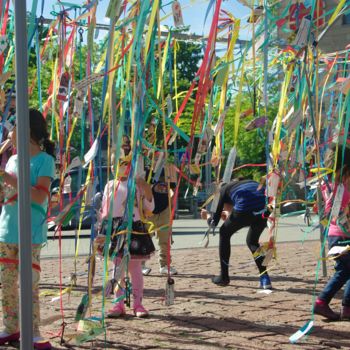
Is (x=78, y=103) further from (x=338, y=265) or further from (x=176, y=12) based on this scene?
(x=338, y=265)

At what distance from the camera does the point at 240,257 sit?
34.5 feet

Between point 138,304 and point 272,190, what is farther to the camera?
point 138,304

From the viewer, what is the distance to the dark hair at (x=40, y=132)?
470 cm

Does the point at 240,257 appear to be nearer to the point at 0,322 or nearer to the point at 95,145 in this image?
the point at 0,322

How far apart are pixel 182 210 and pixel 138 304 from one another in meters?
30.5

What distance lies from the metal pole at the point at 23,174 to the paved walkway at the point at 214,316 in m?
1.74

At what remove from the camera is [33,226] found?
4.59 meters

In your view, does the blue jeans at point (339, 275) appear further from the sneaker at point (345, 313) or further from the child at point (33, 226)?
the child at point (33, 226)

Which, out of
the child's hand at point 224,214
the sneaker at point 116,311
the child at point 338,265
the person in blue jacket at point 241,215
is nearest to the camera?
the child at point 338,265

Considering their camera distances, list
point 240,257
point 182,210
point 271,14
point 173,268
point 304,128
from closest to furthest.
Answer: point 271,14, point 304,128, point 173,268, point 240,257, point 182,210

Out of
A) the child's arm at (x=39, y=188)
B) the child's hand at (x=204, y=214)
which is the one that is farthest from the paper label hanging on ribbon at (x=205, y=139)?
the child's hand at (x=204, y=214)

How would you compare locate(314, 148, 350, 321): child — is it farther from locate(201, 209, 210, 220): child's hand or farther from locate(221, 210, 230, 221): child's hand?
locate(221, 210, 230, 221): child's hand

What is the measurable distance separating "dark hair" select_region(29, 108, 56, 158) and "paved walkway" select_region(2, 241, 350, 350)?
3.31 ft

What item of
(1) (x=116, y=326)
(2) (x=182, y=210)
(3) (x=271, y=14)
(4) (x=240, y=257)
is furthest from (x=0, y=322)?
(2) (x=182, y=210)
